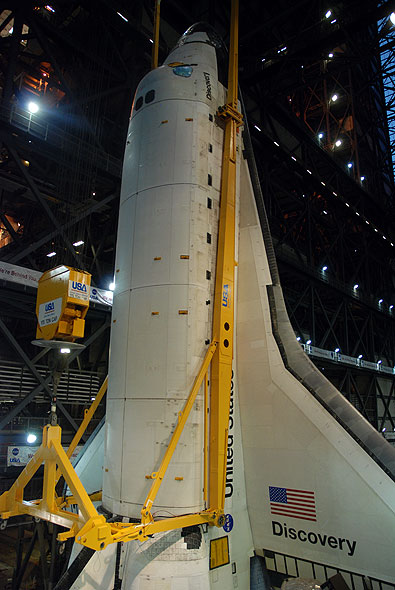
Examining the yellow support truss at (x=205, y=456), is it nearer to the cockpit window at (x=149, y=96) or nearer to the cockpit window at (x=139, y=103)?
the cockpit window at (x=149, y=96)

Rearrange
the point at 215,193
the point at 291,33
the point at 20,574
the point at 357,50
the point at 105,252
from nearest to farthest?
1. the point at 215,193
2. the point at 20,574
3. the point at 357,50
4. the point at 105,252
5. the point at 291,33

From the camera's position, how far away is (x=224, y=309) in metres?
6.02

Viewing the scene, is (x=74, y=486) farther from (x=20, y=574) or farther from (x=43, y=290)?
(x=20, y=574)

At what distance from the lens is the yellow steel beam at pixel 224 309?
5.47 meters

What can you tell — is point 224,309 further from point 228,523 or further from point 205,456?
point 228,523

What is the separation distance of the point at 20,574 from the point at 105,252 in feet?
40.8

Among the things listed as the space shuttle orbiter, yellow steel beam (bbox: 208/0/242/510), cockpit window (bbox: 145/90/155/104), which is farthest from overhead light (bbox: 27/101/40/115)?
yellow steel beam (bbox: 208/0/242/510)

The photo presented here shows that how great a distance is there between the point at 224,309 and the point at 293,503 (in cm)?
288

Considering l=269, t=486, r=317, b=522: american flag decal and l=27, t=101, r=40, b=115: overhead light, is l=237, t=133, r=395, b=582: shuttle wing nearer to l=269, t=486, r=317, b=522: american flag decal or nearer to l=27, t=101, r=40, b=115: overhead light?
→ l=269, t=486, r=317, b=522: american flag decal

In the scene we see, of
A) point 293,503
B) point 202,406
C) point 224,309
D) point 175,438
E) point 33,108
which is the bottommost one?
point 293,503

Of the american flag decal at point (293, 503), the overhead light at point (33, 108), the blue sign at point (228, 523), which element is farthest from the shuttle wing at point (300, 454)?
the overhead light at point (33, 108)

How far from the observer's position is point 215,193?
6.52 meters

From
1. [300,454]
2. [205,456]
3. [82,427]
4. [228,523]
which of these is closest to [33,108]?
[82,427]

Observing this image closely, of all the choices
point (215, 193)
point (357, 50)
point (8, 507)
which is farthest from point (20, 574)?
point (357, 50)
